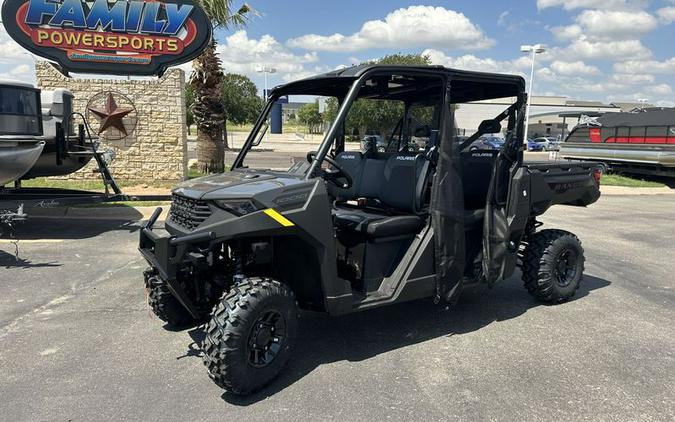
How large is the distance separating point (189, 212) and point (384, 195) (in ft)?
5.53

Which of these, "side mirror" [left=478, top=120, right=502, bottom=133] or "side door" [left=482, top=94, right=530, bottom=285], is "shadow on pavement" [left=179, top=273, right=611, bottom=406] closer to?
"side door" [left=482, top=94, right=530, bottom=285]

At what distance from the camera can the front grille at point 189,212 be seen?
3391 millimetres

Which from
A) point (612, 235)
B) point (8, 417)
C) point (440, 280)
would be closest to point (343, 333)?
point (440, 280)

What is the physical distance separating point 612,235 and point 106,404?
28.1 feet

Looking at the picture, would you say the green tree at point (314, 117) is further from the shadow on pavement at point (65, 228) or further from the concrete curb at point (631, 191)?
the concrete curb at point (631, 191)

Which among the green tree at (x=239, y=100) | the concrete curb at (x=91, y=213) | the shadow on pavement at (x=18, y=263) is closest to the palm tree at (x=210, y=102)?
the concrete curb at (x=91, y=213)

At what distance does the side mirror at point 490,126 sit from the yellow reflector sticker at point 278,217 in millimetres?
2256

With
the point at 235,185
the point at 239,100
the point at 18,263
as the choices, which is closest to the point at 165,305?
the point at 235,185

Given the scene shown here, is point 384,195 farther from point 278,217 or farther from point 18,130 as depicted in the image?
point 18,130

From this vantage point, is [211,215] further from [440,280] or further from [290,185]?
[440,280]

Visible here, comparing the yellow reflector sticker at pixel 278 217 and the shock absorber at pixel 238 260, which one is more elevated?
the yellow reflector sticker at pixel 278 217

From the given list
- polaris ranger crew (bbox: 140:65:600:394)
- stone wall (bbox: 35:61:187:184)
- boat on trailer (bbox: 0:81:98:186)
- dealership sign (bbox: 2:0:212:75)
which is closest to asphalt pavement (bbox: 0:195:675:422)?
polaris ranger crew (bbox: 140:65:600:394)

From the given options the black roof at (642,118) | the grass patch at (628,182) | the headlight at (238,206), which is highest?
the black roof at (642,118)

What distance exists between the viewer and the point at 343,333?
4.38 m
